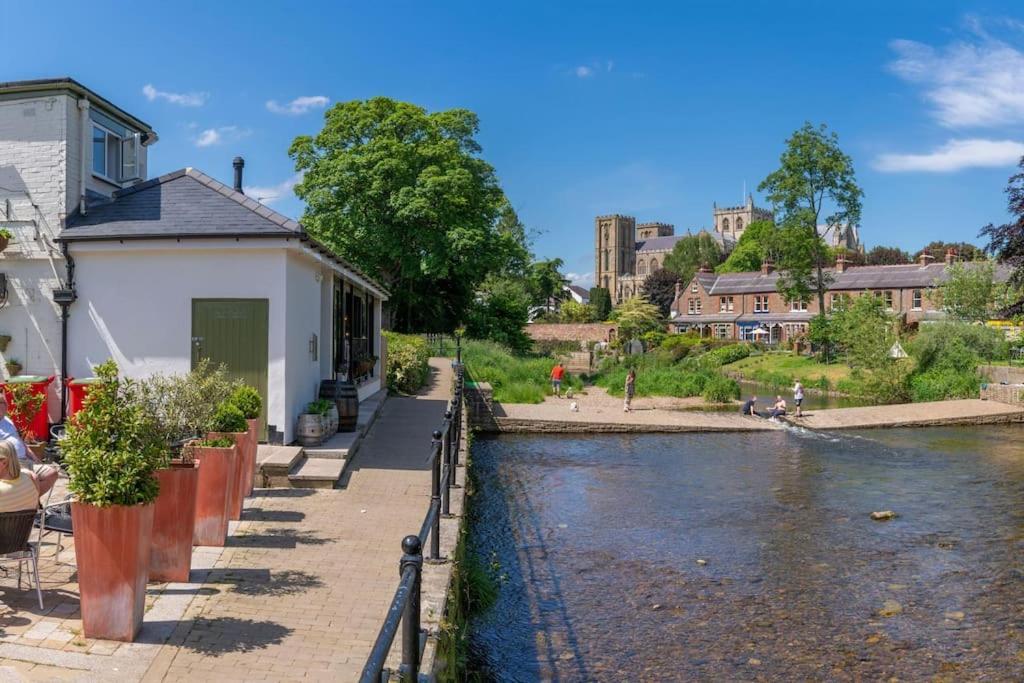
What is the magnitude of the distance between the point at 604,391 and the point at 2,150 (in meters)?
25.7

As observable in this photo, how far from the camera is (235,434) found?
8.37m

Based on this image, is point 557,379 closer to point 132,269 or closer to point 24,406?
point 132,269

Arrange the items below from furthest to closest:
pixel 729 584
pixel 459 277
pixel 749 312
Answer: pixel 749 312 < pixel 459 277 < pixel 729 584

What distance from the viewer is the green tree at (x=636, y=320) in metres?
63.9

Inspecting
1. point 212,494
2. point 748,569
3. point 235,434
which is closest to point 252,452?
point 235,434

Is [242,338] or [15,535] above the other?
[242,338]

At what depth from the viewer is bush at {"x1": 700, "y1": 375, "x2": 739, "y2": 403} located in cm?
3231

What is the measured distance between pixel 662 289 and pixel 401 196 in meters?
56.8

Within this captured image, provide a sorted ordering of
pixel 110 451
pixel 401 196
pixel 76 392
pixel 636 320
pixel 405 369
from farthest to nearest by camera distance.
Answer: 1. pixel 636 320
2. pixel 401 196
3. pixel 405 369
4. pixel 76 392
5. pixel 110 451

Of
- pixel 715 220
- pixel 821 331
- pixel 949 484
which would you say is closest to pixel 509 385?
pixel 949 484

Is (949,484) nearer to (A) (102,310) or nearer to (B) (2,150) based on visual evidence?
(A) (102,310)

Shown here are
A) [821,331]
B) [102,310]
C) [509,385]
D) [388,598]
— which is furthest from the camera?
[821,331]

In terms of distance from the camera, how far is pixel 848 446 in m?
22.9

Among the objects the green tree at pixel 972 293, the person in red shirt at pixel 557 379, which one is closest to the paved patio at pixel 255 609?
the person in red shirt at pixel 557 379
